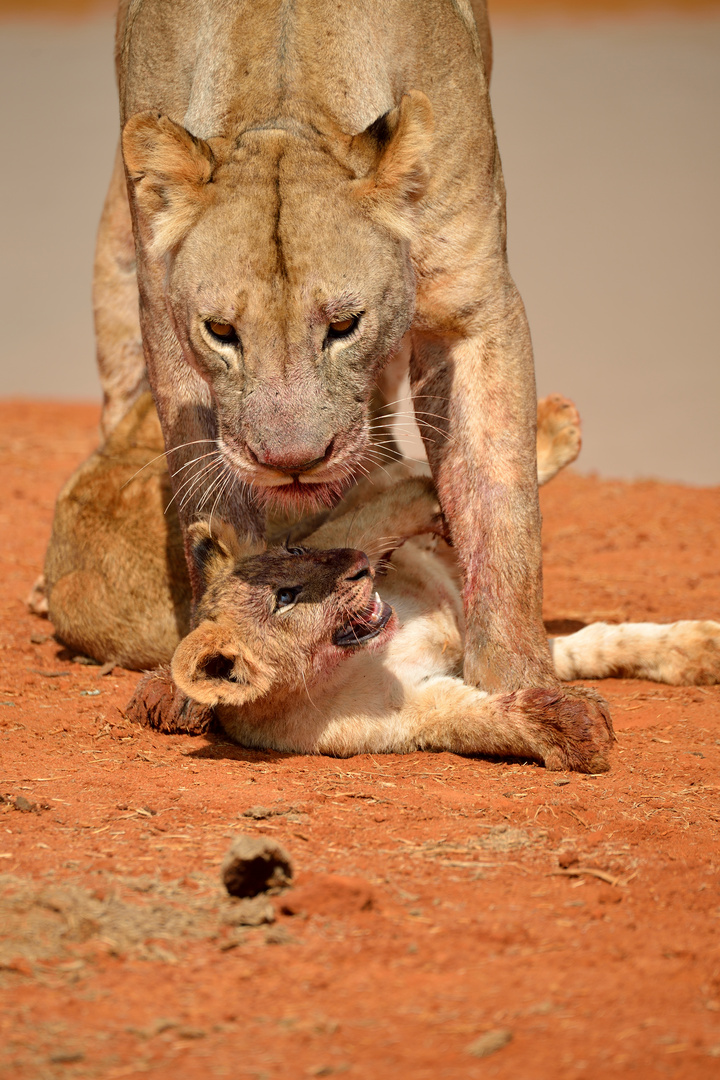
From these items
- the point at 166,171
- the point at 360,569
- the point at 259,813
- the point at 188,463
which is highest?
the point at 166,171

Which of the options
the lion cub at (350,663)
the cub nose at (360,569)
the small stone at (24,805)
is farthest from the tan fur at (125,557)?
the small stone at (24,805)

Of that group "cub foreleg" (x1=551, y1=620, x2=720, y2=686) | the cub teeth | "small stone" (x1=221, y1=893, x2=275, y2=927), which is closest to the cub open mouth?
the cub teeth

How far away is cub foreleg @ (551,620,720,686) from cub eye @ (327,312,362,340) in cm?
194

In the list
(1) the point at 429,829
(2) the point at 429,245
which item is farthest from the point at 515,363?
(1) the point at 429,829

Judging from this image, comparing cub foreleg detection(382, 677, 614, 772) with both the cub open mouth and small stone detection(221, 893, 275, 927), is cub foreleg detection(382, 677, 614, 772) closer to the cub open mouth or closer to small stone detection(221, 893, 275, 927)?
the cub open mouth

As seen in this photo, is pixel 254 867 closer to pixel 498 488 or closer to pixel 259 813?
pixel 259 813

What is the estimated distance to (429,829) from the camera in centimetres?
330

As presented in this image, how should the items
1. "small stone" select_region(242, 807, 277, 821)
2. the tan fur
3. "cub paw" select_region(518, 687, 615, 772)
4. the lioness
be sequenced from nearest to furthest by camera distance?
"small stone" select_region(242, 807, 277, 821), the lioness, "cub paw" select_region(518, 687, 615, 772), the tan fur

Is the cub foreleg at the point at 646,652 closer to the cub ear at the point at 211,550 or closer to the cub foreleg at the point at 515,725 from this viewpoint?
the cub foreleg at the point at 515,725

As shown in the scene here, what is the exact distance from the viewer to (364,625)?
4.40m

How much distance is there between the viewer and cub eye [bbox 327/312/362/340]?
3705mm

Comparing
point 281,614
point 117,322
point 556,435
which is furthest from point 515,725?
point 117,322

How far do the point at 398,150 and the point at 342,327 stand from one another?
59cm

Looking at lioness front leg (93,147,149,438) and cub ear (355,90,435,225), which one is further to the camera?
lioness front leg (93,147,149,438)
